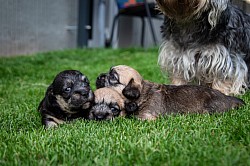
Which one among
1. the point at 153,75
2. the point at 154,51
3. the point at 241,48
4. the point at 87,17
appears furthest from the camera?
the point at 87,17

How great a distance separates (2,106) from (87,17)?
10.3 meters

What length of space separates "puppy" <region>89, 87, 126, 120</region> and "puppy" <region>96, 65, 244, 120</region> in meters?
0.07

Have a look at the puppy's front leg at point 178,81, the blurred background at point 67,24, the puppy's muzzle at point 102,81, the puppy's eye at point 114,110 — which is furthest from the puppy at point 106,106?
the blurred background at point 67,24

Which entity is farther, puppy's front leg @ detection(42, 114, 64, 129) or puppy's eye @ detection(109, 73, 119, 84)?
puppy's eye @ detection(109, 73, 119, 84)

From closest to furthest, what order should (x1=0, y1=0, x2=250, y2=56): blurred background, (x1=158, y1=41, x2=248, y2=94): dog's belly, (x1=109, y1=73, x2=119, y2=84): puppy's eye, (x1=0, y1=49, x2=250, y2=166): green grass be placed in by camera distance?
(x1=0, y1=49, x2=250, y2=166): green grass, (x1=109, y1=73, x2=119, y2=84): puppy's eye, (x1=158, y1=41, x2=248, y2=94): dog's belly, (x1=0, y1=0, x2=250, y2=56): blurred background

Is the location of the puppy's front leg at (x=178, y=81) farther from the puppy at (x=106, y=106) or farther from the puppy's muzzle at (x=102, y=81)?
the puppy at (x=106, y=106)

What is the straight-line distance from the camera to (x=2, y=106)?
16.3ft

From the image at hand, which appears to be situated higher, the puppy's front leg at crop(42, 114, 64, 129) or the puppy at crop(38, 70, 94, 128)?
the puppy at crop(38, 70, 94, 128)

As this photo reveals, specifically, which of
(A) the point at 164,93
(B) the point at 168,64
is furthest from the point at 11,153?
(B) the point at 168,64

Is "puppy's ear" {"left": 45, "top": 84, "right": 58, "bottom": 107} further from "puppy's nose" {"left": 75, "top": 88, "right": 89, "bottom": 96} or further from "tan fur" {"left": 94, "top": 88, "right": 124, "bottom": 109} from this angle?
"tan fur" {"left": 94, "top": 88, "right": 124, "bottom": 109}

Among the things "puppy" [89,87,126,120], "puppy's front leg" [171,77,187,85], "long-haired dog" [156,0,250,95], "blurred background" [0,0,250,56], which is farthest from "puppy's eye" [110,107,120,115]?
"blurred background" [0,0,250,56]

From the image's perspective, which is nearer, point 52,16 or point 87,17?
point 52,16

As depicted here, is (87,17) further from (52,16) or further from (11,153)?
(11,153)

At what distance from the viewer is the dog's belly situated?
16.7ft
